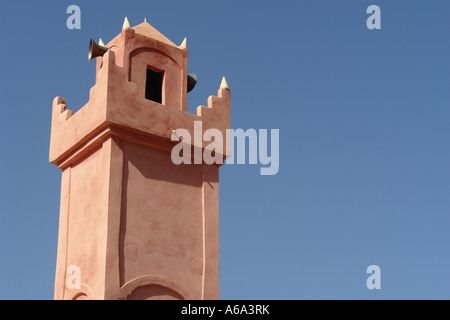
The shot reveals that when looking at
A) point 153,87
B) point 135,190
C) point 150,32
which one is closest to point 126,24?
point 150,32

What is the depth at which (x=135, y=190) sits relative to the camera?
15789mm

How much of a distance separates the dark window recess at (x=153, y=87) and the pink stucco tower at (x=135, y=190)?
0.02m

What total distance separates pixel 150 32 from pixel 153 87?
1.47 meters

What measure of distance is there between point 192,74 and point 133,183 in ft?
13.1

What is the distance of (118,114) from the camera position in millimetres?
15758

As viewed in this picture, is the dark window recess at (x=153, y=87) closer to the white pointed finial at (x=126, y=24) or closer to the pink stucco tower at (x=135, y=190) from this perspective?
the pink stucco tower at (x=135, y=190)

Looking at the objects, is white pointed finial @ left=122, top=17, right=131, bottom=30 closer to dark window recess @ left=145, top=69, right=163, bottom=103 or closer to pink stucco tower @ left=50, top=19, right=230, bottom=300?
pink stucco tower @ left=50, top=19, right=230, bottom=300

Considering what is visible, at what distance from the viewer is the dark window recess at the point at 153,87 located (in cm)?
1759

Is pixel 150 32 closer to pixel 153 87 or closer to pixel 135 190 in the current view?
pixel 153 87

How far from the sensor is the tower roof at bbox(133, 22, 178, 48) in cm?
1795

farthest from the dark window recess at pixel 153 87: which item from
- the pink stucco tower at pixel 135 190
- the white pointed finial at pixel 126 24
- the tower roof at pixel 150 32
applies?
the white pointed finial at pixel 126 24
